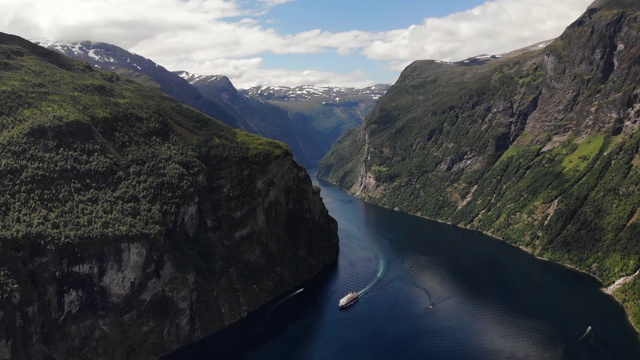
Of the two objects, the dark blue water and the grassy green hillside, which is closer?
the grassy green hillside

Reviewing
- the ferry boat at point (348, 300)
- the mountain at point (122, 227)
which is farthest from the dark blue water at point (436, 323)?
the mountain at point (122, 227)

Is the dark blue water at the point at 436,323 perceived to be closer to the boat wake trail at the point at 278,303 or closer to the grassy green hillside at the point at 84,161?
the boat wake trail at the point at 278,303

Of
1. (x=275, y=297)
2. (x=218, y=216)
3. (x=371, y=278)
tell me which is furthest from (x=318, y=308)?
(x=218, y=216)

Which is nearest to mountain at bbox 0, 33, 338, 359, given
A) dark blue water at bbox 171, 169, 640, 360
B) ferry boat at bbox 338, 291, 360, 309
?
dark blue water at bbox 171, 169, 640, 360

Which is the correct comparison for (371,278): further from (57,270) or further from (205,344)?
(57,270)

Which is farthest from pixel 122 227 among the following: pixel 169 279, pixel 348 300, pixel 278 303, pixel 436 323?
pixel 436 323

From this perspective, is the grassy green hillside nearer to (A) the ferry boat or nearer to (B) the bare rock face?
(B) the bare rock face
